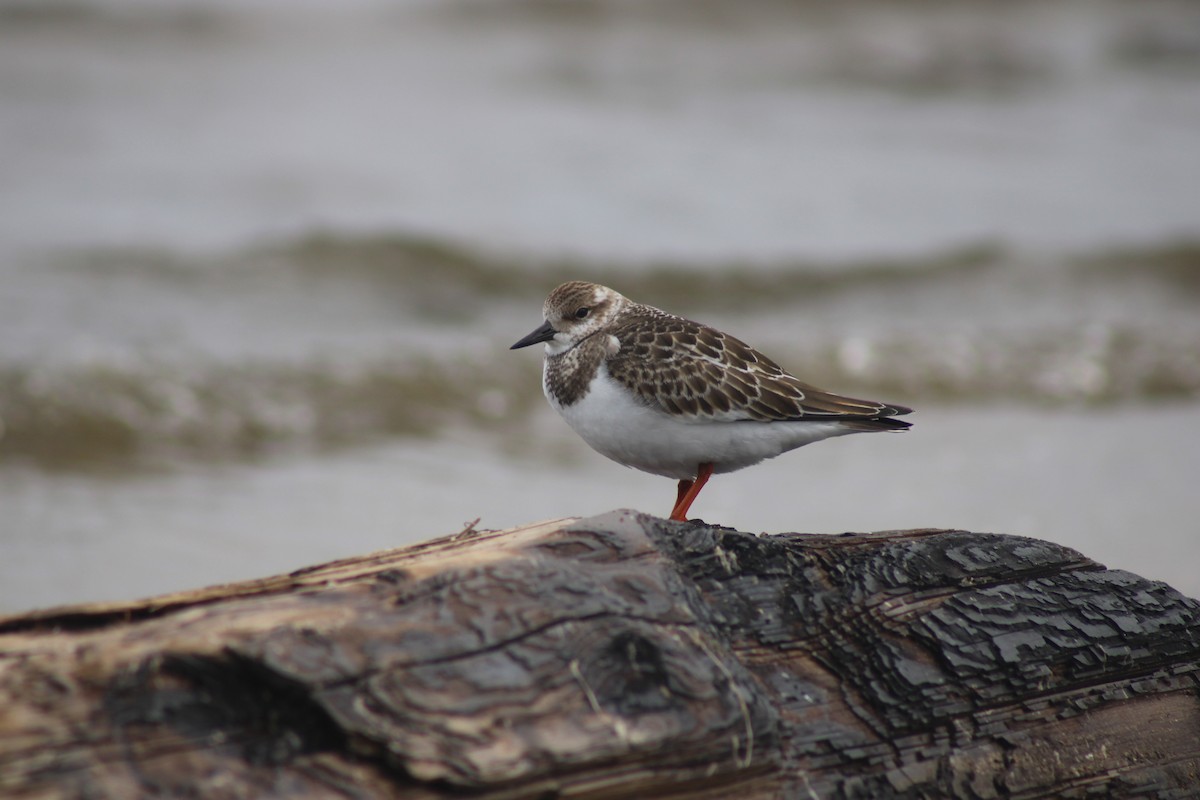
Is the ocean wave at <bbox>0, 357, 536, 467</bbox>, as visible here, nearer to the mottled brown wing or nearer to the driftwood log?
the mottled brown wing

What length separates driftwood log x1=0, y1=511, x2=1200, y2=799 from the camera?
205 centimetres

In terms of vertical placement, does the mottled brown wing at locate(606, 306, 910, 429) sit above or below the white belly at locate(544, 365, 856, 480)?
above

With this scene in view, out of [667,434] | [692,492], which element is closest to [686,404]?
[667,434]

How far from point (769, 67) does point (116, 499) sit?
11000 mm

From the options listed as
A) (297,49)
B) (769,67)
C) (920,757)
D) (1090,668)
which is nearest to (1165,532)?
(1090,668)

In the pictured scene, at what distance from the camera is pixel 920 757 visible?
96.2 inches

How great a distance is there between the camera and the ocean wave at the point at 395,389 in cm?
697

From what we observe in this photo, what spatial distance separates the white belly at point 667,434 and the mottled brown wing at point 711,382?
0.03 m

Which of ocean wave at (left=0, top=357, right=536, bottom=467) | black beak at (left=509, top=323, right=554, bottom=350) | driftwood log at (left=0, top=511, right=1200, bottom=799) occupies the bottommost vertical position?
driftwood log at (left=0, top=511, right=1200, bottom=799)

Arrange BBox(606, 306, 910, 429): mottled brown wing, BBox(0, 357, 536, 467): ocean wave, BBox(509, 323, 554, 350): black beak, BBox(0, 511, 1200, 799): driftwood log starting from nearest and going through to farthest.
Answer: BBox(0, 511, 1200, 799): driftwood log → BBox(606, 306, 910, 429): mottled brown wing → BBox(509, 323, 554, 350): black beak → BBox(0, 357, 536, 467): ocean wave

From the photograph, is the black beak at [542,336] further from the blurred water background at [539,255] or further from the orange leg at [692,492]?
the blurred water background at [539,255]

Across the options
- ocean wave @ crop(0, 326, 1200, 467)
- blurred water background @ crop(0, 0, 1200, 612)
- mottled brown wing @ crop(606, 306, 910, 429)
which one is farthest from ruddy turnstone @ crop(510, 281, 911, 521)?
ocean wave @ crop(0, 326, 1200, 467)

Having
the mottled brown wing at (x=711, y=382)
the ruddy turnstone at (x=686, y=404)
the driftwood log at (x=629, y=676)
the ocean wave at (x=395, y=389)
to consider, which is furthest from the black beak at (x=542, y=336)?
the ocean wave at (x=395, y=389)

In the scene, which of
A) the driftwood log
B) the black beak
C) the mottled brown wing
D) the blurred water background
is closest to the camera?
the driftwood log
